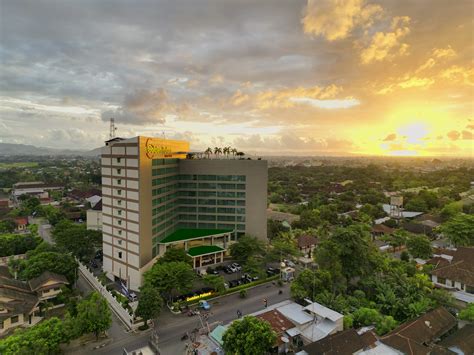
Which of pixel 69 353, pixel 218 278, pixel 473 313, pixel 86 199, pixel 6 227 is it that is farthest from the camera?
pixel 86 199

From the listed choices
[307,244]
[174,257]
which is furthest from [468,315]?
[174,257]

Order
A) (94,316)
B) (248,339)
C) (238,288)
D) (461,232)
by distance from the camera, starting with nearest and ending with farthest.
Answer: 1. (248,339)
2. (94,316)
3. (238,288)
4. (461,232)

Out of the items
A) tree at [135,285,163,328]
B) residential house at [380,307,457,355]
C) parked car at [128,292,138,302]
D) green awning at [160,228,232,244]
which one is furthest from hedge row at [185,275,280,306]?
residential house at [380,307,457,355]

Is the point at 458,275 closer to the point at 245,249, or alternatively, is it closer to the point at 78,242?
the point at 245,249

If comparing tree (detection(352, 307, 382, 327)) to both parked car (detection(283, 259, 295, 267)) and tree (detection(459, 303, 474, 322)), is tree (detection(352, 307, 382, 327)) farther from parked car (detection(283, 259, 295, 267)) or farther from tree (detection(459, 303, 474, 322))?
parked car (detection(283, 259, 295, 267))

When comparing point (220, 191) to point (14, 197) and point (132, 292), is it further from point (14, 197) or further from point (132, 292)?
point (14, 197)

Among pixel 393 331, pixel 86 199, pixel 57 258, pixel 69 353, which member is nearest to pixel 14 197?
pixel 86 199
